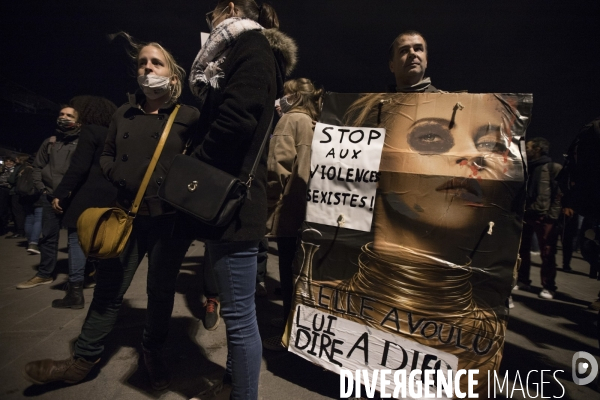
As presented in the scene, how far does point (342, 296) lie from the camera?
179 centimetres

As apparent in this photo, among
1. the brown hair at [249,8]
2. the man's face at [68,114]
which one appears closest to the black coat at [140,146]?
the brown hair at [249,8]

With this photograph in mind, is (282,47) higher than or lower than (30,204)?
higher

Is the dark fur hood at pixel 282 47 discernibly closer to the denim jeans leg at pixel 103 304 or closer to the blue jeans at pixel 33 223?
the denim jeans leg at pixel 103 304

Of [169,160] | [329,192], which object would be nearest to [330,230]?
[329,192]

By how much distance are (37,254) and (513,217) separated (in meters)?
6.75

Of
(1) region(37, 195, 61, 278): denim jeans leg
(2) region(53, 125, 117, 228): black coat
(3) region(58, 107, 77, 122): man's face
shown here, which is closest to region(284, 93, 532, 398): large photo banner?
(2) region(53, 125, 117, 228): black coat

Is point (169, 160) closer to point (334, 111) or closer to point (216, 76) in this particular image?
point (216, 76)

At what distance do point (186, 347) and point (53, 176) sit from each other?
271 cm

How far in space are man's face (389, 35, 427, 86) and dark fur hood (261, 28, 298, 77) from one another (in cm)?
91

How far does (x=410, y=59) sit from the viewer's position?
200 cm

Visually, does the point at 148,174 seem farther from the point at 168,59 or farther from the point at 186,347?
the point at 186,347

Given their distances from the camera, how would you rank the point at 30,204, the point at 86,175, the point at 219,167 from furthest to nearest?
the point at 30,204
the point at 86,175
the point at 219,167

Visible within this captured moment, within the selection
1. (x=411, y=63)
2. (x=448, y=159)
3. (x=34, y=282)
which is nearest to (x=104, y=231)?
(x=448, y=159)

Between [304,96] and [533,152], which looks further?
[533,152]
